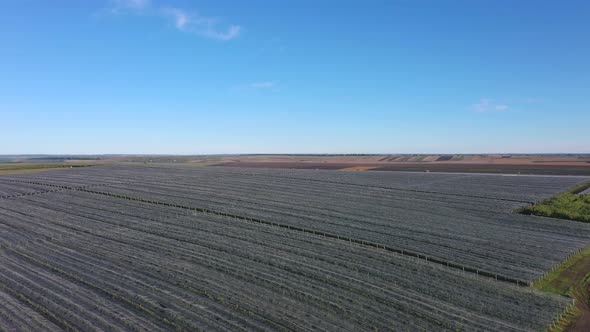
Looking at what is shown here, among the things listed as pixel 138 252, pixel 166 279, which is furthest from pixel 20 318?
pixel 138 252

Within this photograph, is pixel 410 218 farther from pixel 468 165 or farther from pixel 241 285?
pixel 468 165

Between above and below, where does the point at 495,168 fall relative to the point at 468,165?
below

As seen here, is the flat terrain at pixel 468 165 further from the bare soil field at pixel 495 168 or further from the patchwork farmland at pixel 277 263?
the patchwork farmland at pixel 277 263

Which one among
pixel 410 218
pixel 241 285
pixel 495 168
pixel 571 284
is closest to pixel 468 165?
pixel 495 168

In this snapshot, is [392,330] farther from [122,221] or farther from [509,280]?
[122,221]

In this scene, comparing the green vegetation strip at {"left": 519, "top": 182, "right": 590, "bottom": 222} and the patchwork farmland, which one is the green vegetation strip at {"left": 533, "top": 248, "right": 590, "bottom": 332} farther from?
the green vegetation strip at {"left": 519, "top": 182, "right": 590, "bottom": 222}
